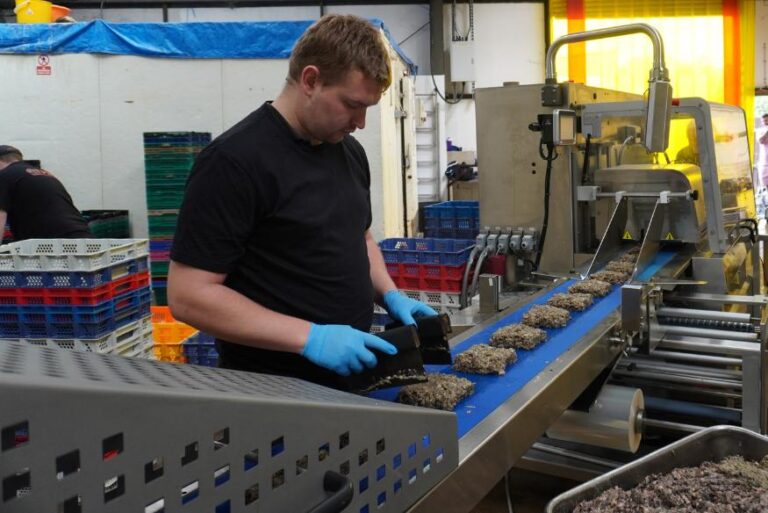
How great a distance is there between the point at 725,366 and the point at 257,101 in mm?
4361

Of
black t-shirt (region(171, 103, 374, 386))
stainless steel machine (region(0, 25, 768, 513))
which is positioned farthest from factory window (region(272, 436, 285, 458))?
black t-shirt (region(171, 103, 374, 386))

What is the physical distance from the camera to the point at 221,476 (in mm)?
728

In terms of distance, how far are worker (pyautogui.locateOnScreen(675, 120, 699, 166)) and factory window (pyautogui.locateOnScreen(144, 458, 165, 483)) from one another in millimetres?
3473

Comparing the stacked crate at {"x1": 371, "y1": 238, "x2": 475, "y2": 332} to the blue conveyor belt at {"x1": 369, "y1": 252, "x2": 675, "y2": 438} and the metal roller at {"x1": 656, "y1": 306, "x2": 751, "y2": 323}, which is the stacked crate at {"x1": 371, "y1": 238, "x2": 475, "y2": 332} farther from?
the metal roller at {"x1": 656, "y1": 306, "x2": 751, "y2": 323}

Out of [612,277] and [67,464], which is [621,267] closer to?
[612,277]

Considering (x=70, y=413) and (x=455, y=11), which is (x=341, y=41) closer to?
(x=70, y=413)

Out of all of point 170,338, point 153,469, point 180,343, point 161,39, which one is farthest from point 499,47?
point 153,469

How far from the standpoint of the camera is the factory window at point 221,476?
2.36 ft

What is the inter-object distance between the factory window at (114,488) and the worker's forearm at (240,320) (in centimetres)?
68

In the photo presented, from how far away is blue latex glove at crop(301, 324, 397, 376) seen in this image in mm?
1282

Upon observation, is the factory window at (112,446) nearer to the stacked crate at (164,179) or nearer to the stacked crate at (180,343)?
the stacked crate at (180,343)

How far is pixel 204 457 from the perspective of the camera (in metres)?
0.69

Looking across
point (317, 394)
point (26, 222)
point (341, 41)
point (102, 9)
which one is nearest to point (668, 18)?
point (102, 9)

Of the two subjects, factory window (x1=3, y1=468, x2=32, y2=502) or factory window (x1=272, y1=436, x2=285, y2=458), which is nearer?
factory window (x1=3, y1=468, x2=32, y2=502)
